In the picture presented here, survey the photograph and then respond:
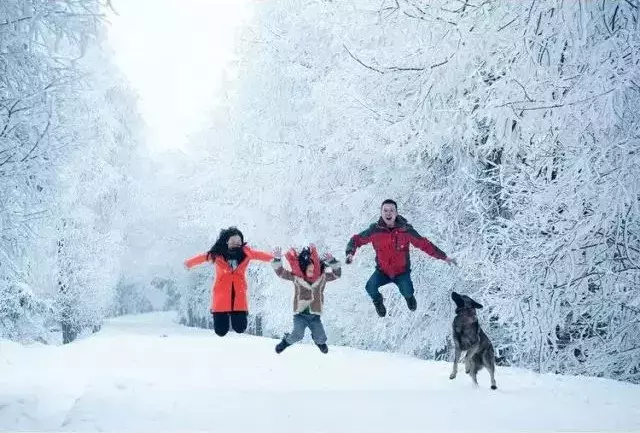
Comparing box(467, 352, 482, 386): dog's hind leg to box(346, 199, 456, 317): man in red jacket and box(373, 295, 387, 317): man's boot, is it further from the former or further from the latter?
box(373, 295, 387, 317): man's boot

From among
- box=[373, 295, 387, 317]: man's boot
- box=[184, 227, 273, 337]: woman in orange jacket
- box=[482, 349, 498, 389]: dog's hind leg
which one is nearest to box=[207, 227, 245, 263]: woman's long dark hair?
box=[184, 227, 273, 337]: woman in orange jacket

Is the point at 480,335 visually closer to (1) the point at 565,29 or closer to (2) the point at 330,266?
(2) the point at 330,266

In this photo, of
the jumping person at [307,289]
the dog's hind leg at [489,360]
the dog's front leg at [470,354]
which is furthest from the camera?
the jumping person at [307,289]

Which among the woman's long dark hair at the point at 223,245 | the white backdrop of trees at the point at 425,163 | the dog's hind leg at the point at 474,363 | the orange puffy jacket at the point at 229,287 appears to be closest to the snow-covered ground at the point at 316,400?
the dog's hind leg at the point at 474,363

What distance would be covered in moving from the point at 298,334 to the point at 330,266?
0.91 metres

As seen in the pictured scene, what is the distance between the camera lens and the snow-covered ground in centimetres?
502

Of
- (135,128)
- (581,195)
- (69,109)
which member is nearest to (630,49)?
(581,195)

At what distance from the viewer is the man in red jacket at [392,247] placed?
6832 mm

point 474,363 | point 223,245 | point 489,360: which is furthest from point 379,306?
point 223,245

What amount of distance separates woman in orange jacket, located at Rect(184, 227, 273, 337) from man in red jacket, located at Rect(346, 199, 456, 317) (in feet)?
4.41

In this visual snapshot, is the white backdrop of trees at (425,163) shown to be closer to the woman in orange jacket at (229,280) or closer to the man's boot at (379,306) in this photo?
the man's boot at (379,306)

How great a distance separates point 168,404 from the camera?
5.85 metres

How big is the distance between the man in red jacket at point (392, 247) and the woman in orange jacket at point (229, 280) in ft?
4.41

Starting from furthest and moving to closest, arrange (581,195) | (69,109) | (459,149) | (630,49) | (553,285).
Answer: (459,149)
(69,109)
(553,285)
(581,195)
(630,49)
